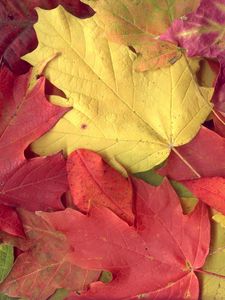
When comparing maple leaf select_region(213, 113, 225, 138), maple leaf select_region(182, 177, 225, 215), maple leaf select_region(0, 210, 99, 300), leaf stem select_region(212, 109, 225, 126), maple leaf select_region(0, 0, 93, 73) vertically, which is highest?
maple leaf select_region(0, 0, 93, 73)

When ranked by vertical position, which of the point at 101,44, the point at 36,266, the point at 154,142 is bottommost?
the point at 36,266

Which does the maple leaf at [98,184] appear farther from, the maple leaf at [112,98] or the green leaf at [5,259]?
the green leaf at [5,259]

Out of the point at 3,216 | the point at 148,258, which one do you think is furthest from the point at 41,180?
the point at 148,258

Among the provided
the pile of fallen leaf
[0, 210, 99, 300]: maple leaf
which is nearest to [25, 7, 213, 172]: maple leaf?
the pile of fallen leaf

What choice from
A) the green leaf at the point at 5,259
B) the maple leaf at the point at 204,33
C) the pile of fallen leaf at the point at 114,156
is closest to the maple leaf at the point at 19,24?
the pile of fallen leaf at the point at 114,156

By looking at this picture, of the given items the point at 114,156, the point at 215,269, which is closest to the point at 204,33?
the point at 114,156

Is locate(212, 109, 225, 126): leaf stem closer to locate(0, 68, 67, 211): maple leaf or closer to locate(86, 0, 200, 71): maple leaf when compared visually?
locate(86, 0, 200, 71): maple leaf

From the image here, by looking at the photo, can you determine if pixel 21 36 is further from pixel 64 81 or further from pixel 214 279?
pixel 214 279
